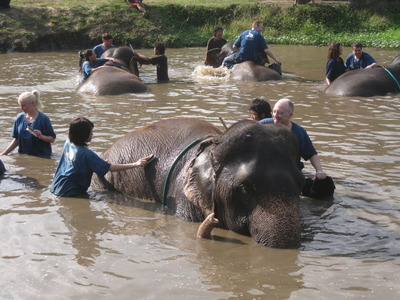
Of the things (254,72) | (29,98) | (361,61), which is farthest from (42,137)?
(361,61)

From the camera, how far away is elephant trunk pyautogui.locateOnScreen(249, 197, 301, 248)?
5.25 meters

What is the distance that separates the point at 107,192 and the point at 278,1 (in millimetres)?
22565

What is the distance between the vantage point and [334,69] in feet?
44.9

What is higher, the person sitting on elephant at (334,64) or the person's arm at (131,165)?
the person sitting on elephant at (334,64)

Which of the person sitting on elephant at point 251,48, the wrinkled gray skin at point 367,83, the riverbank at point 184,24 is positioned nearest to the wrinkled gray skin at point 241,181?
the wrinkled gray skin at point 367,83

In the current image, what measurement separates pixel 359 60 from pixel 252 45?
102 inches

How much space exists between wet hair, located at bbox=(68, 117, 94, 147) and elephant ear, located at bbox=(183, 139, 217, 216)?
141cm

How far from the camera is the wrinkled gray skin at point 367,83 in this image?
12734 millimetres

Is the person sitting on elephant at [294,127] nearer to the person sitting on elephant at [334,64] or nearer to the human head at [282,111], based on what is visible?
the human head at [282,111]

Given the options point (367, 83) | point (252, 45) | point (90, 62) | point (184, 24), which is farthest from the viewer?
point (184, 24)

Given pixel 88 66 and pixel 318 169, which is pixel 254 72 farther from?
pixel 318 169

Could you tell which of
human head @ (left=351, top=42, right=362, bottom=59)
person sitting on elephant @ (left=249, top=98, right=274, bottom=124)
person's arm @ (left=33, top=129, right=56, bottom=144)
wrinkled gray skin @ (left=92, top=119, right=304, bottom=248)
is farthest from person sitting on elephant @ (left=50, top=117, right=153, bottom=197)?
human head @ (left=351, top=42, right=362, bottom=59)

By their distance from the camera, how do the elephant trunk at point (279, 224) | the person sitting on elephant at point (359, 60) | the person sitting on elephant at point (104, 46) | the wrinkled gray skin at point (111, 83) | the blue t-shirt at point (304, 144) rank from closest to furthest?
the elephant trunk at point (279, 224) < the blue t-shirt at point (304, 144) < the wrinkled gray skin at point (111, 83) < the person sitting on elephant at point (359, 60) < the person sitting on elephant at point (104, 46)

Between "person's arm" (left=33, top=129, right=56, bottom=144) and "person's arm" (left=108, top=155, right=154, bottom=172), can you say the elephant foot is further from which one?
"person's arm" (left=33, top=129, right=56, bottom=144)
